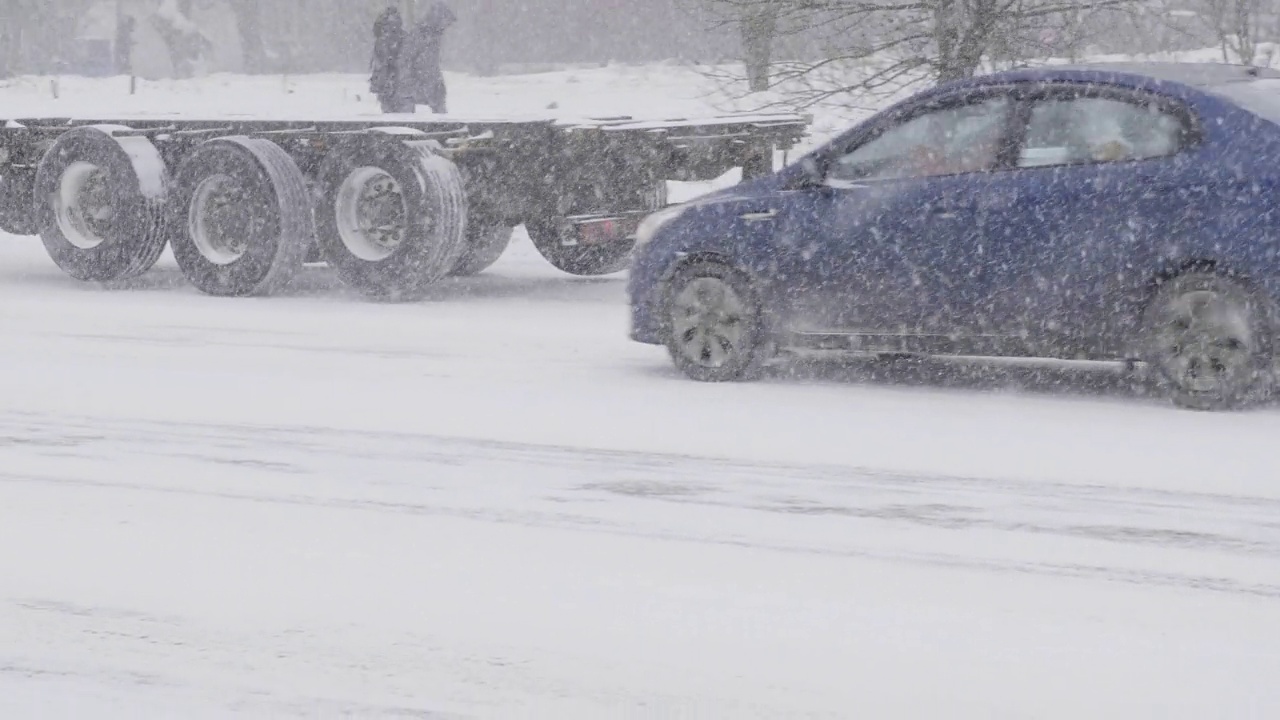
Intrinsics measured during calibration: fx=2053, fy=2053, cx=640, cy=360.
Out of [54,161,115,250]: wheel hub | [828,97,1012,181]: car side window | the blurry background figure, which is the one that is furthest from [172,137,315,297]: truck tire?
the blurry background figure

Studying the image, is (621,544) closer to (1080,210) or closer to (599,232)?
(1080,210)

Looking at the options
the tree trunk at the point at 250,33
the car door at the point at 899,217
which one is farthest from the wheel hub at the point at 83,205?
the tree trunk at the point at 250,33

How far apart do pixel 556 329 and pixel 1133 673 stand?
790 centimetres

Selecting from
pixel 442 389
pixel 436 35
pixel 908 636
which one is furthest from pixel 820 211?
pixel 436 35

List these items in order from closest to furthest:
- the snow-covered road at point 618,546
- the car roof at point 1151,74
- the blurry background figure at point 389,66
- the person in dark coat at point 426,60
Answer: the snow-covered road at point 618,546, the car roof at point 1151,74, the blurry background figure at point 389,66, the person in dark coat at point 426,60

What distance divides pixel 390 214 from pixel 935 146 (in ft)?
19.2

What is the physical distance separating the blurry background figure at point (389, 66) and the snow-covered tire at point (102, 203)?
25.9ft

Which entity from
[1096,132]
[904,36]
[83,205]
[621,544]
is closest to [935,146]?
[1096,132]

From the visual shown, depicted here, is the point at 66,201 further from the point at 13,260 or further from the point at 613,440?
the point at 613,440

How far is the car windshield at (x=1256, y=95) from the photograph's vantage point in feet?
30.2

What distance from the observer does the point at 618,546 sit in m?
6.59

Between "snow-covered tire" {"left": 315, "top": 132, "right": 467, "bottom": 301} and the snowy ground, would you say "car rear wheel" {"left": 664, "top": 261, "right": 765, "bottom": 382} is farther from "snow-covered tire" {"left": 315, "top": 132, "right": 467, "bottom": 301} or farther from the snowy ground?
"snow-covered tire" {"left": 315, "top": 132, "right": 467, "bottom": 301}

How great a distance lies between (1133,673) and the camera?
203 inches

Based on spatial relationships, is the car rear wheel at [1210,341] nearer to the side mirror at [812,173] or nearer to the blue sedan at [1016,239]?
the blue sedan at [1016,239]
